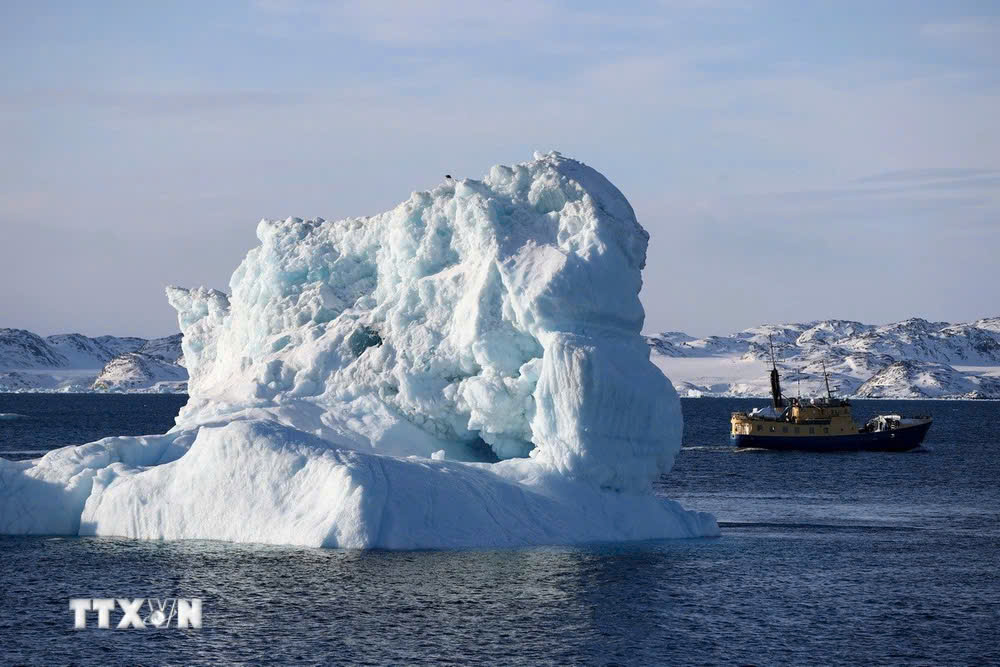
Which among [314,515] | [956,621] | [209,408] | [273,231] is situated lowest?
[956,621]

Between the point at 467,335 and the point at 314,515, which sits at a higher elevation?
the point at 467,335

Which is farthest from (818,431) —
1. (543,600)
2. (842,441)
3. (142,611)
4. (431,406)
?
(142,611)

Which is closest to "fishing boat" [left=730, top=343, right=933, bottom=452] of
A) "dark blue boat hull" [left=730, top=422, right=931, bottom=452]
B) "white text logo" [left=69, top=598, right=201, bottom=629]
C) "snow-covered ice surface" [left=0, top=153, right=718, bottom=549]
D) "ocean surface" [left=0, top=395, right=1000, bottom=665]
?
"dark blue boat hull" [left=730, top=422, right=931, bottom=452]

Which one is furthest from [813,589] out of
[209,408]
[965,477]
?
[965,477]

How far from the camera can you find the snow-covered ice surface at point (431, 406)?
36719 millimetres

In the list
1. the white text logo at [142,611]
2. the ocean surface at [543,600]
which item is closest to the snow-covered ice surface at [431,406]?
the ocean surface at [543,600]

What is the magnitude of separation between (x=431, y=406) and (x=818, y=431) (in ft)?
206

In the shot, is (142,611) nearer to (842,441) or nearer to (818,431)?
(818,431)

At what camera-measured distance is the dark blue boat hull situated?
99.2 m

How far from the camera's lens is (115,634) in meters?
27.4

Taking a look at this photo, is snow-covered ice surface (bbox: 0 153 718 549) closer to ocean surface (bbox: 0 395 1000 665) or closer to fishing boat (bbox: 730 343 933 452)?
ocean surface (bbox: 0 395 1000 665)

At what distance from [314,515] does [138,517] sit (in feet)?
18.9

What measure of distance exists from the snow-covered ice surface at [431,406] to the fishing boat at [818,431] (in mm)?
56713

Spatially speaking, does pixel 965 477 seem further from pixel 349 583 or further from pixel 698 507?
pixel 349 583
